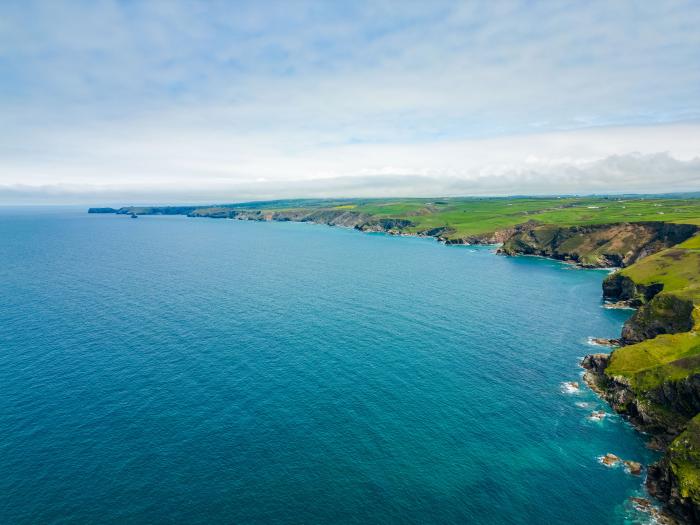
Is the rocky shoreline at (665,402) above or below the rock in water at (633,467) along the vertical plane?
above

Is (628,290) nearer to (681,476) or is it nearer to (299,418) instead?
(681,476)

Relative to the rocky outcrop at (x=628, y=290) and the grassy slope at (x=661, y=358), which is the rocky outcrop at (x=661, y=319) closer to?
the grassy slope at (x=661, y=358)

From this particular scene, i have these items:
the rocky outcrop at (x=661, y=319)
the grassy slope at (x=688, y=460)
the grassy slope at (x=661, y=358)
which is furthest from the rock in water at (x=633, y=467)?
the rocky outcrop at (x=661, y=319)

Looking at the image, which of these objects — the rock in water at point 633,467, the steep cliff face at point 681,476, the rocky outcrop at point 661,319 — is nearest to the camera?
the steep cliff face at point 681,476

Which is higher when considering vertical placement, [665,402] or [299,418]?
[665,402]

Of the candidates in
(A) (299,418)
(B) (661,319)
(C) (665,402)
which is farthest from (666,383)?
(A) (299,418)

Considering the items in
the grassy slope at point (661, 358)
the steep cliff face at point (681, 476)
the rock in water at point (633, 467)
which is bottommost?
the rock in water at point (633, 467)

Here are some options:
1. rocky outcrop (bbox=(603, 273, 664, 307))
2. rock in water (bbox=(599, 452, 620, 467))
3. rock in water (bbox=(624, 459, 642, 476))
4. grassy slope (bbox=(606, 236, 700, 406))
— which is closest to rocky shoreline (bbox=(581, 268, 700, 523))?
grassy slope (bbox=(606, 236, 700, 406))

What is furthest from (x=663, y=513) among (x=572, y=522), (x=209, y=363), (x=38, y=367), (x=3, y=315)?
(x=3, y=315)

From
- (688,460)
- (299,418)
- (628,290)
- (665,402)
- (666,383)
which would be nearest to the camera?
(688,460)
